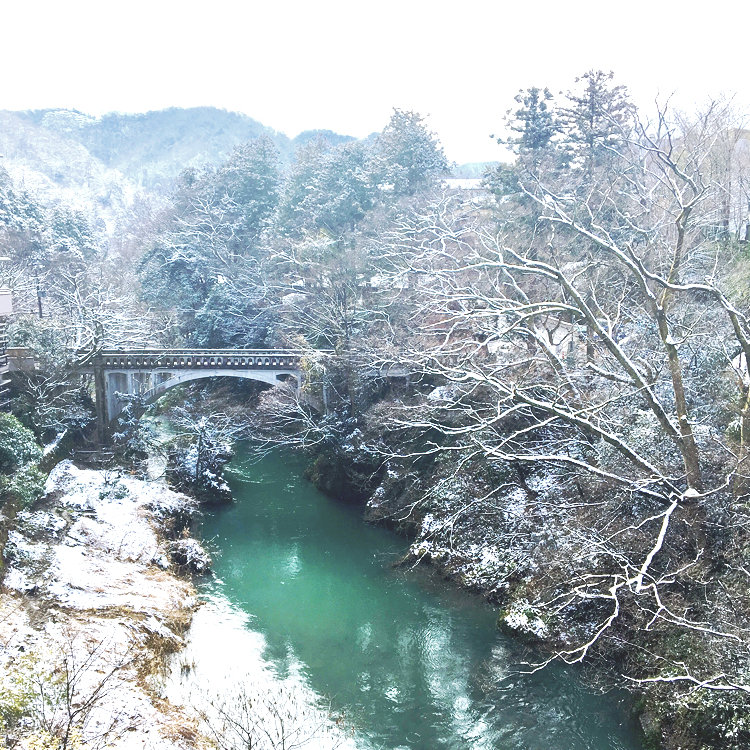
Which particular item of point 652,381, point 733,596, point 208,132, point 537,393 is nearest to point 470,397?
point 537,393

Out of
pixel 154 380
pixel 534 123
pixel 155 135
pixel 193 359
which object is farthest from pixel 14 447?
pixel 155 135

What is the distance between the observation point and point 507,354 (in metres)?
18.2

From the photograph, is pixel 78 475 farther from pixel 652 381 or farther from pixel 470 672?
pixel 652 381

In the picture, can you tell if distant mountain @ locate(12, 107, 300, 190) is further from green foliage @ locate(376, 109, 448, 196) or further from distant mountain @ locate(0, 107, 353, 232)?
green foliage @ locate(376, 109, 448, 196)

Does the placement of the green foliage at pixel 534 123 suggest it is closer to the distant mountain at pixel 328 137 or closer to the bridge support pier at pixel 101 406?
the bridge support pier at pixel 101 406

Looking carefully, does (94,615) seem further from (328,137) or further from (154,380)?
(328,137)

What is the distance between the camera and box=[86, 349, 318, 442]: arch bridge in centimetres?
2255

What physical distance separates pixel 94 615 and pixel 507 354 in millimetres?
11276

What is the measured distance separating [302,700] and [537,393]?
8202 millimetres

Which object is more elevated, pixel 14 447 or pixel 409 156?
pixel 409 156

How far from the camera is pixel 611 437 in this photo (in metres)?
11.2

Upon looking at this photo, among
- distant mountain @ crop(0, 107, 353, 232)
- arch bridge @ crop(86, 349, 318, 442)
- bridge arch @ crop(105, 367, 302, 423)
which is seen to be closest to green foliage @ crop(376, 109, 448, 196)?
arch bridge @ crop(86, 349, 318, 442)

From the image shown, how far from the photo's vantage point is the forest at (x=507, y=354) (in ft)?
37.5

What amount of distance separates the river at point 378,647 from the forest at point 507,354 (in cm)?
64
